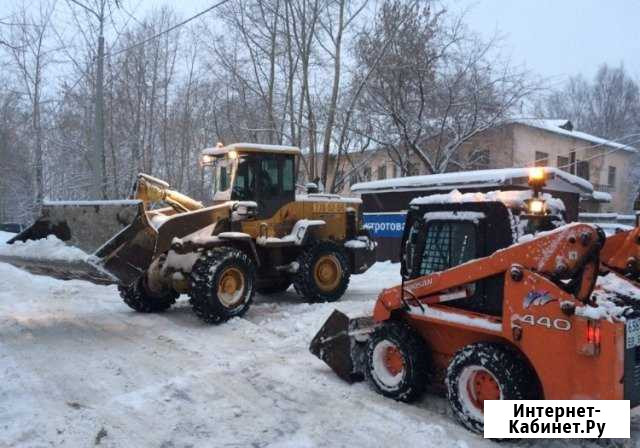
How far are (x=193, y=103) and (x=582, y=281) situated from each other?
102 feet

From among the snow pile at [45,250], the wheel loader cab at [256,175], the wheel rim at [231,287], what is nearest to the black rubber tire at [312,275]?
the wheel loader cab at [256,175]

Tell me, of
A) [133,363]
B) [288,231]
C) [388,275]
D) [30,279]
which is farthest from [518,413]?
[30,279]

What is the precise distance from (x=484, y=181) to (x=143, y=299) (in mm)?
9165

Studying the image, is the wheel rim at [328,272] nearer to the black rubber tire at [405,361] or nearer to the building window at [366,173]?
the black rubber tire at [405,361]

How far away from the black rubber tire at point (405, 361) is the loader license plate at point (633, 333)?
185 centimetres

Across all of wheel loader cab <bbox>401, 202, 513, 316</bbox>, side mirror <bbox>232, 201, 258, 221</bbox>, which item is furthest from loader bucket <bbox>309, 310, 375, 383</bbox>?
side mirror <bbox>232, 201, 258, 221</bbox>

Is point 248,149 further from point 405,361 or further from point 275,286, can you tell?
point 405,361

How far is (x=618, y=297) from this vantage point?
192 inches

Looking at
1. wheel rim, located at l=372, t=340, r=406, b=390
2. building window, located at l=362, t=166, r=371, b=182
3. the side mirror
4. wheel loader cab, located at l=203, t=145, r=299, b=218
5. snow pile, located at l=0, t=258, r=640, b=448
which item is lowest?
snow pile, located at l=0, t=258, r=640, b=448

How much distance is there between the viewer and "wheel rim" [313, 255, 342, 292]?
35.4 feet

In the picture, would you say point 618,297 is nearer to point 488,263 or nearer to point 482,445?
point 488,263

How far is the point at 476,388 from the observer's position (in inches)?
188

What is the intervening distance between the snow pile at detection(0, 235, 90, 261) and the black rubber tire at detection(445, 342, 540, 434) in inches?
221

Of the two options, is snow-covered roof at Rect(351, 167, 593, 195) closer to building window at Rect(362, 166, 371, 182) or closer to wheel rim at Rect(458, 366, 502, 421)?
building window at Rect(362, 166, 371, 182)
